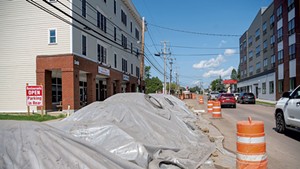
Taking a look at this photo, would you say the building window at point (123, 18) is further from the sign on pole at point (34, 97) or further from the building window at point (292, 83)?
the building window at point (292, 83)

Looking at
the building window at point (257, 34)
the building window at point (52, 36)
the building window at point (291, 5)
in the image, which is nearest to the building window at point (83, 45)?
the building window at point (52, 36)

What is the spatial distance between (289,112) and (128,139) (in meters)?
6.67

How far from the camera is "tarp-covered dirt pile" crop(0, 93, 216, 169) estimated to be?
3900mm

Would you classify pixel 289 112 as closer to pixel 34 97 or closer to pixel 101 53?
pixel 34 97

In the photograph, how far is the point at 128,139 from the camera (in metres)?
5.86

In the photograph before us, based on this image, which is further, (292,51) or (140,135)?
(292,51)

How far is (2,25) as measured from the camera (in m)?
24.9

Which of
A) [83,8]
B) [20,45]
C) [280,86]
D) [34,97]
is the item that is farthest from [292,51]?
[34,97]

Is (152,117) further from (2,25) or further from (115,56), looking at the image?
(115,56)

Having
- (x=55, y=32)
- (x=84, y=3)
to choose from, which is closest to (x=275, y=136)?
(x=55, y=32)

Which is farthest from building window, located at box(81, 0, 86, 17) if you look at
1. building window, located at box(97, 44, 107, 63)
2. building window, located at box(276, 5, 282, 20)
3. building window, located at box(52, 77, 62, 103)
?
building window, located at box(276, 5, 282, 20)

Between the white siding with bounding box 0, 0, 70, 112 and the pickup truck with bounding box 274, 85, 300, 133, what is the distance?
1759cm

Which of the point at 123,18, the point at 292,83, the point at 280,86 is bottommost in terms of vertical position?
the point at 280,86

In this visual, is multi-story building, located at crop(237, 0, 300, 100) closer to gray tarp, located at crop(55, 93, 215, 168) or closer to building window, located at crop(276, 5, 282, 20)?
building window, located at crop(276, 5, 282, 20)
